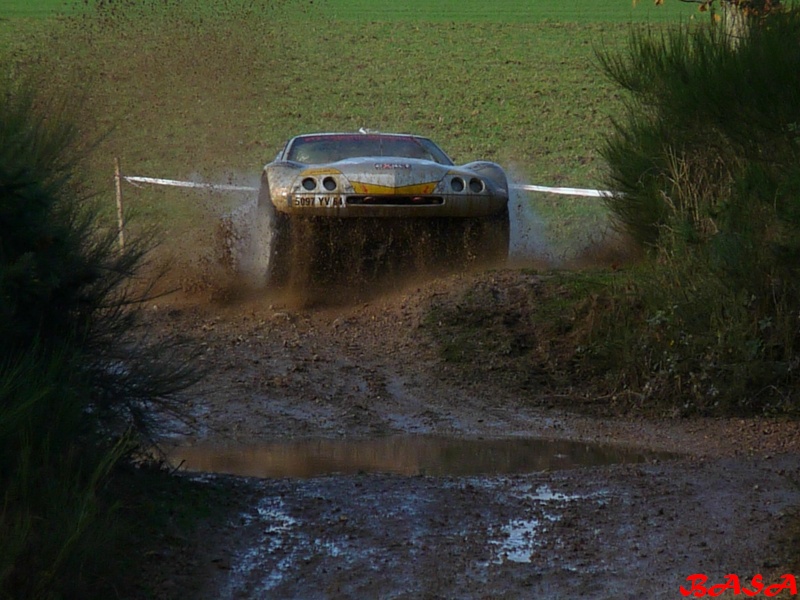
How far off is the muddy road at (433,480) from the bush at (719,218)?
2.01ft

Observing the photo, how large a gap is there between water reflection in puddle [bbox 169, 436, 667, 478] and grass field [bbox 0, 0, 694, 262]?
53.0 feet

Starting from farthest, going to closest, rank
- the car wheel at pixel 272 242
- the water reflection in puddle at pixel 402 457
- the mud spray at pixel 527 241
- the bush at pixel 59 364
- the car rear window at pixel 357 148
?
the mud spray at pixel 527 241 → the car rear window at pixel 357 148 → the car wheel at pixel 272 242 → the water reflection in puddle at pixel 402 457 → the bush at pixel 59 364

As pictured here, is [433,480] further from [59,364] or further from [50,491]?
[50,491]

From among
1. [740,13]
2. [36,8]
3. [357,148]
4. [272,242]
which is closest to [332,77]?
[36,8]

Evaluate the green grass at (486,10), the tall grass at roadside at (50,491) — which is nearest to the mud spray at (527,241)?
the tall grass at roadside at (50,491)

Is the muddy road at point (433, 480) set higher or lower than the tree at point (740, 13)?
lower

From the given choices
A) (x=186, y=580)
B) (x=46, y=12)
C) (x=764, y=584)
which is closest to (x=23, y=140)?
(x=186, y=580)

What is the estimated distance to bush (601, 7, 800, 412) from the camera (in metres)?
9.17

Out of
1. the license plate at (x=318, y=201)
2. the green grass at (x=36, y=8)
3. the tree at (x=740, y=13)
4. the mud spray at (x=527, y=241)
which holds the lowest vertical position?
the mud spray at (x=527, y=241)

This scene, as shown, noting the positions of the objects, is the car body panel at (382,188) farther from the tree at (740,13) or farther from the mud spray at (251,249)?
the tree at (740,13)

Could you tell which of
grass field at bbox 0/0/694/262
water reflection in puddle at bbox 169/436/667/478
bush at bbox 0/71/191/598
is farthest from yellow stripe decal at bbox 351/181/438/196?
grass field at bbox 0/0/694/262

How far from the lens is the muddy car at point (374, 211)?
38.4 ft

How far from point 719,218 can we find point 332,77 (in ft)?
105

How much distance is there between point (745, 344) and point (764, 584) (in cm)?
469
